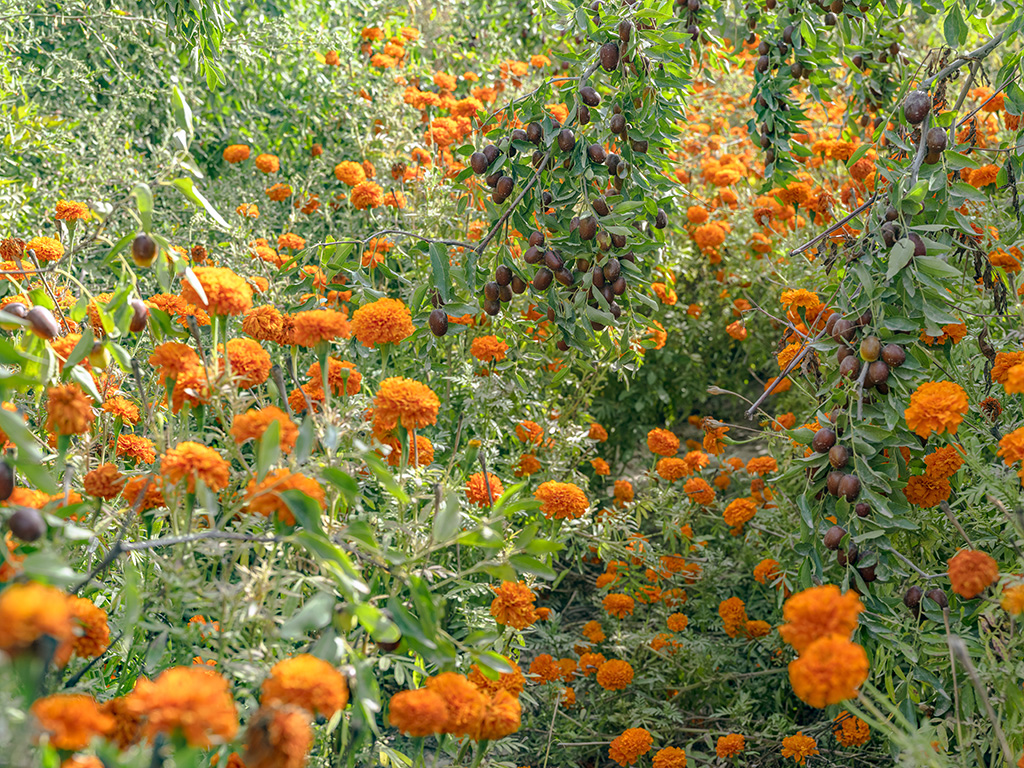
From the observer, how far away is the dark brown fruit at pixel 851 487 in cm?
142

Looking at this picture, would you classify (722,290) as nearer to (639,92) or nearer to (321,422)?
(639,92)

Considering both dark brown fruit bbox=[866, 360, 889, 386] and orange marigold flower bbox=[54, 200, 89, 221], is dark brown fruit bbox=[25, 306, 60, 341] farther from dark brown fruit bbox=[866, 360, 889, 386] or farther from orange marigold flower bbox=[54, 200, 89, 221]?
dark brown fruit bbox=[866, 360, 889, 386]

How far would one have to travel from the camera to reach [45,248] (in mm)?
1659

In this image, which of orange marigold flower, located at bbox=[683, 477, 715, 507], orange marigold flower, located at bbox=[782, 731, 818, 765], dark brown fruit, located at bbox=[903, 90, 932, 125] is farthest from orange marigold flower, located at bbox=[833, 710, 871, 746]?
dark brown fruit, located at bbox=[903, 90, 932, 125]

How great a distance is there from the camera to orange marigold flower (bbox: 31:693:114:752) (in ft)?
2.44

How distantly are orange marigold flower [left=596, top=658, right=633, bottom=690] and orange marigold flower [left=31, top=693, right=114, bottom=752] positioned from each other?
1.37 m

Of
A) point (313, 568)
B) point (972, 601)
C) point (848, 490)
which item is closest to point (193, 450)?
point (313, 568)

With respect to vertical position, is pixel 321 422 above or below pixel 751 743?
above

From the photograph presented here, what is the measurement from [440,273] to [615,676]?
105 cm

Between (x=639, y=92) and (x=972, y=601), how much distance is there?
4.11 feet

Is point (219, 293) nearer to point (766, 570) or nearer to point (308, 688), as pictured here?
point (308, 688)

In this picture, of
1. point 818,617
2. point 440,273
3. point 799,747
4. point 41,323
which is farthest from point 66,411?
point 799,747

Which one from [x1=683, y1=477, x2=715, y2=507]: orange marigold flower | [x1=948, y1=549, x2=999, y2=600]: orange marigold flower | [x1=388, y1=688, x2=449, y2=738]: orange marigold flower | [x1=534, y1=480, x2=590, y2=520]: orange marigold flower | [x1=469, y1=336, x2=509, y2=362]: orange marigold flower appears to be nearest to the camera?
[x1=388, y1=688, x2=449, y2=738]: orange marigold flower

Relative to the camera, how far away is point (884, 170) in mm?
1525
